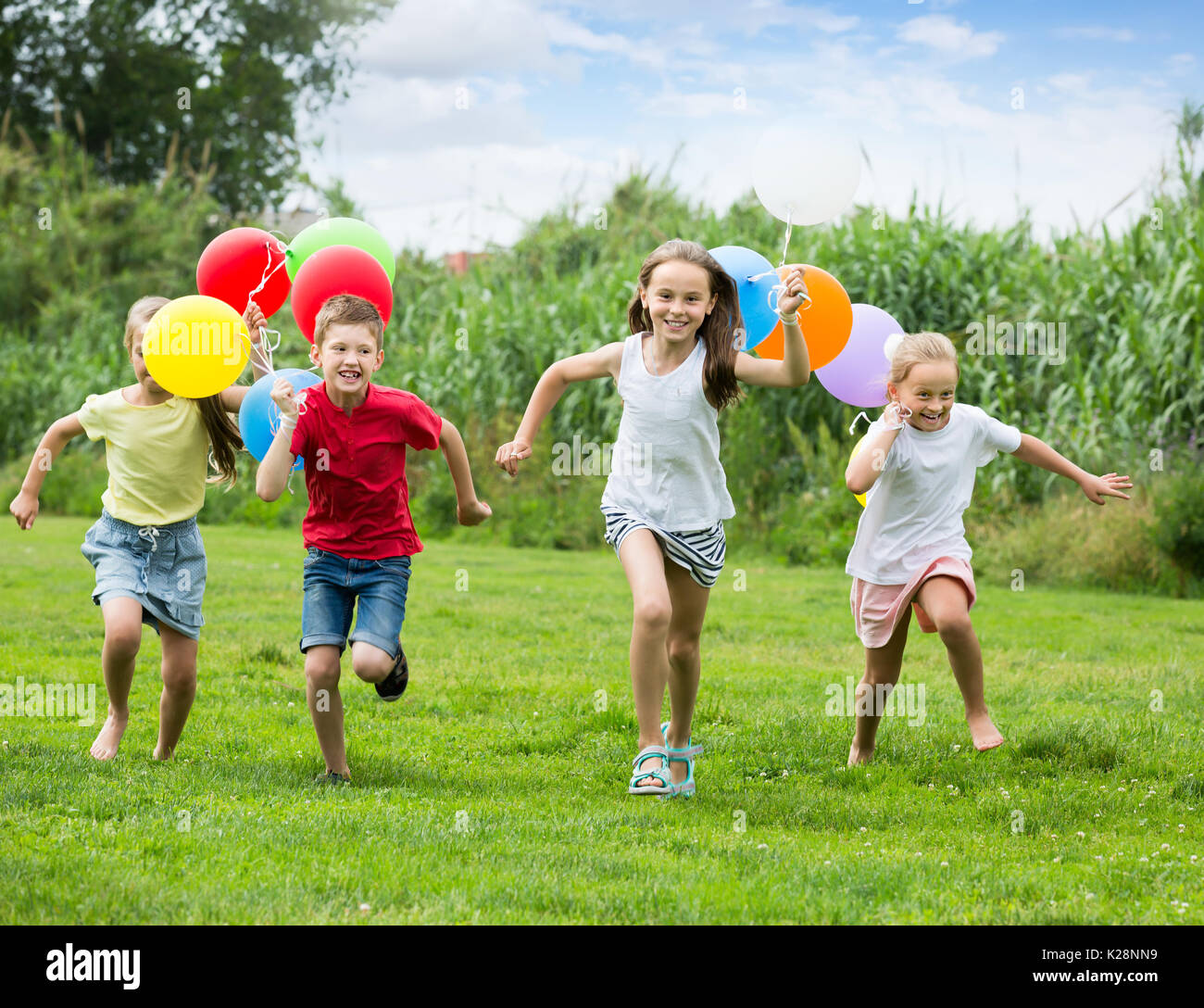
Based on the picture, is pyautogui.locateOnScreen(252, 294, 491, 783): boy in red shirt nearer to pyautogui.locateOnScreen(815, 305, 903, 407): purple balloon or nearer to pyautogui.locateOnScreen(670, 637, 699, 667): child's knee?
pyautogui.locateOnScreen(670, 637, 699, 667): child's knee

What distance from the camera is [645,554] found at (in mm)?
4398

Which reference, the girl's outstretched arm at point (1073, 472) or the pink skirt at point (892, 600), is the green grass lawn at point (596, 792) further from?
the girl's outstretched arm at point (1073, 472)

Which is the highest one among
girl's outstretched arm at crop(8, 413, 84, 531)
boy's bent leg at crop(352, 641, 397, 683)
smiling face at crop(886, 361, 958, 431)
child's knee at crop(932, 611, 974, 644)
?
smiling face at crop(886, 361, 958, 431)

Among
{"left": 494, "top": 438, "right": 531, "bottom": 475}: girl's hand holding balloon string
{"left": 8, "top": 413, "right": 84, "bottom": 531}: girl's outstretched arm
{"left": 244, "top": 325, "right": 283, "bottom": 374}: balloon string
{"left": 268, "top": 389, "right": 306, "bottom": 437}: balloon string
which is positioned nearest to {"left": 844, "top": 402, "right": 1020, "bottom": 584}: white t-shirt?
{"left": 494, "top": 438, "right": 531, "bottom": 475}: girl's hand holding balloon string

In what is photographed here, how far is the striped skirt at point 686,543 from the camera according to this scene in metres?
4.50

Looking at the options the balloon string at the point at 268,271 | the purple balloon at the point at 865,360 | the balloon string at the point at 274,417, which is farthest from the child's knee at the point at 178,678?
the purple balloon at the point at 865,360

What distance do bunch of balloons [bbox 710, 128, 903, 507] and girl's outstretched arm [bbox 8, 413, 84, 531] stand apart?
2.56m

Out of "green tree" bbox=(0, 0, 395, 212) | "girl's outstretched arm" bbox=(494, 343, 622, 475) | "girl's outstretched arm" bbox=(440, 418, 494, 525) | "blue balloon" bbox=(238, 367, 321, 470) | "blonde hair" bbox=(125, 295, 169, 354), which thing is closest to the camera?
"blue balloon" bbox=(238, 367, 321, 470)

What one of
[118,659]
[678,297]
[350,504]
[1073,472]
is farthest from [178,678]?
Result: [1073,472]

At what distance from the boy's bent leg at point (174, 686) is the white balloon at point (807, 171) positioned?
2.77 m

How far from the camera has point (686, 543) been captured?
14.8ft

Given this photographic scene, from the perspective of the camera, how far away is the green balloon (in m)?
4.98
